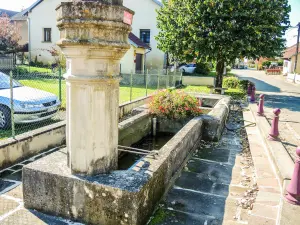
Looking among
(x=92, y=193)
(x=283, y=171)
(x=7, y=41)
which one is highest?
(x=7, y=41)

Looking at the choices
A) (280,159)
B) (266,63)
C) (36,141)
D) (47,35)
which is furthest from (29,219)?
(266,63)

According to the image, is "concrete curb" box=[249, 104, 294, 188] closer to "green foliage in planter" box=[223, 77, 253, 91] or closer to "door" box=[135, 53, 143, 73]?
"green foliage in planter" box=[223, 77, 253, 91]

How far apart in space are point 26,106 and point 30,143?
1992mm

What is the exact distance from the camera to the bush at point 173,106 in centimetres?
804

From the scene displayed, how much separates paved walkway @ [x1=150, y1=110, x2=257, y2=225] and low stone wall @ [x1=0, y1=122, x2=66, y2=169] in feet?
10.1

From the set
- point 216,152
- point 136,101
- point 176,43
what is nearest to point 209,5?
point 176,43

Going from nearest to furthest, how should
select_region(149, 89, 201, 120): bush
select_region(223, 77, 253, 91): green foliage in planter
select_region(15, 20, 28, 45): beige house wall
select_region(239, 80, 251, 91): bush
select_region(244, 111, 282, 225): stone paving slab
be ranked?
select_region(244, 111, 282, 225): stone paving slab, select_region(149, 89, 201, 120): bush, select_region(239, 80, 251, 91): bush, select_region(223, 77, 253, 91): green foliage in planter, select_region(15, 20, 28, 45): beige house wall

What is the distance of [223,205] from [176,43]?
14.0 metres

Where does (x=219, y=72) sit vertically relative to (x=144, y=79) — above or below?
above

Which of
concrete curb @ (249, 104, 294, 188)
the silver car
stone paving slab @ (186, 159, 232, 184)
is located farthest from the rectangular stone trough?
the silver car

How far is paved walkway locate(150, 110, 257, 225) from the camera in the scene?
151 inches

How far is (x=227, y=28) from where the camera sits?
602 inches

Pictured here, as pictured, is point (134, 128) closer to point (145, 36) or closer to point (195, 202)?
point (195, 202)

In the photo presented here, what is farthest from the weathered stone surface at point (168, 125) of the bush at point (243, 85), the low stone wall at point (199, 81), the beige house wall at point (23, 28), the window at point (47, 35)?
the beige house wall at point (23, 28)
